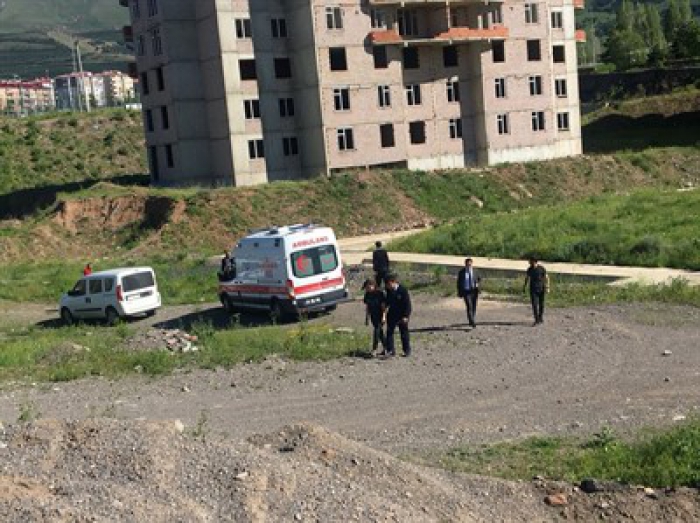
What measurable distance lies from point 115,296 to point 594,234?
16910 millimetres

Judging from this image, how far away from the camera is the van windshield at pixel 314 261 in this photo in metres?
25.9

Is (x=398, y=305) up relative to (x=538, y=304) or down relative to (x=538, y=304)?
up

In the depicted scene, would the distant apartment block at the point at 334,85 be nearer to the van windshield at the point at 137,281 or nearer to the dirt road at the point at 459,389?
the van windshield at the point at 137,281

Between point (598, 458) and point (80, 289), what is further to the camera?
point (80, 289)

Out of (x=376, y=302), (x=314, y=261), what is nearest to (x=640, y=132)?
(x=314, y=261)

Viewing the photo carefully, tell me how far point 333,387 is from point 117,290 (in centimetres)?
1283

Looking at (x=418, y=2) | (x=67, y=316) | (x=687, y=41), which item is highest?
(x=418, y=2)

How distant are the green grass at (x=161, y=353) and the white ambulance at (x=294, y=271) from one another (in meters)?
1.29

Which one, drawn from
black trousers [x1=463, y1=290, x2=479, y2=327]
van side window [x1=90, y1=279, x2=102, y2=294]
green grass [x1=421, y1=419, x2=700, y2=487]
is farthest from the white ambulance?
green grass [x1=421, y1=419, x2=700, y2=487]

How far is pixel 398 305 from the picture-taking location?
19906 mm

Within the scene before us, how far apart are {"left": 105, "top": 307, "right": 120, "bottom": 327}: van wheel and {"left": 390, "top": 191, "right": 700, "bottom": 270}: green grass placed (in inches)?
543

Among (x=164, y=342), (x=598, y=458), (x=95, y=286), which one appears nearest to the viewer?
(x=598, y=458)

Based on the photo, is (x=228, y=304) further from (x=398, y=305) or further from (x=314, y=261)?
(x=398, y=305)

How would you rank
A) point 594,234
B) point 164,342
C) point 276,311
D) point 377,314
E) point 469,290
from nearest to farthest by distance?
1. point 377,314
2. point 469,290
3. point 164,342
4. point 276,311
5. point 594,234
